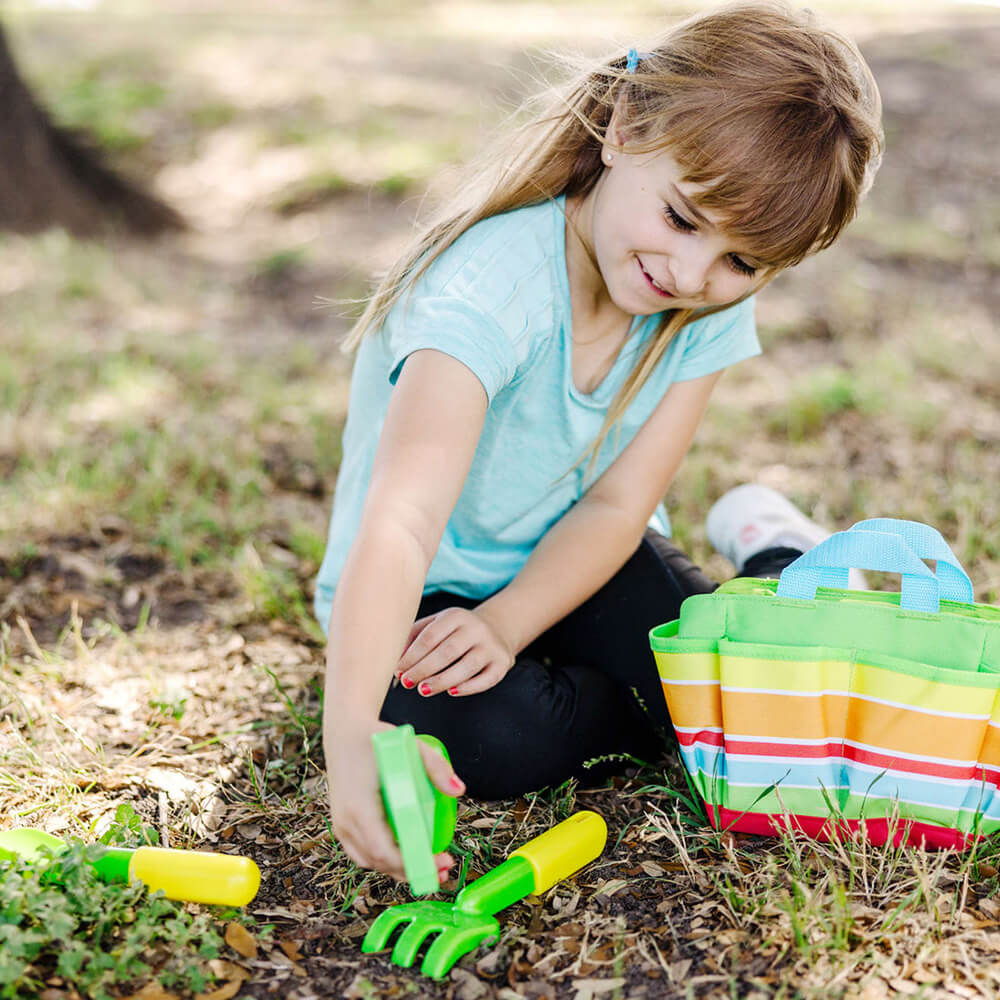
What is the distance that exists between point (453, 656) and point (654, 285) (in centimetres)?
72

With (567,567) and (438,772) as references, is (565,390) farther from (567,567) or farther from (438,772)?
(438,772)

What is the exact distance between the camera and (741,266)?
5.96ft

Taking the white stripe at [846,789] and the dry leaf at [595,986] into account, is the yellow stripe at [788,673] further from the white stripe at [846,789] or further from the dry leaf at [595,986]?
the dry leaf at [595,986]

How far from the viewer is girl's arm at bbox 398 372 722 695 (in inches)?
71.7

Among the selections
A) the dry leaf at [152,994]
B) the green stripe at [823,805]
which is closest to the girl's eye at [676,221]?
the green stripe at [823,805]

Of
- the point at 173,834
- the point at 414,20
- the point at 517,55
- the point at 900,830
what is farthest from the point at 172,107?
the point at 900,830

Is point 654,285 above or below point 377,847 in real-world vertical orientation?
above

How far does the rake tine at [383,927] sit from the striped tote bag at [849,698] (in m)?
0.53

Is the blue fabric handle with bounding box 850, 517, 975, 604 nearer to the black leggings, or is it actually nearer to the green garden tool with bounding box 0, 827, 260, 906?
the black leggings

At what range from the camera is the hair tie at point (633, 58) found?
1817 mm

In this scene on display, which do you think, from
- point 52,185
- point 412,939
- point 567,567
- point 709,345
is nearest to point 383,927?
point 412,939

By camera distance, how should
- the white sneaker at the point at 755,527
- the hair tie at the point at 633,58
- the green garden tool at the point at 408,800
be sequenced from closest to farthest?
the green garden tool at the point at 408,800 < the hair tie at the point at 633,58 < the white sneaker at the point at 755,527

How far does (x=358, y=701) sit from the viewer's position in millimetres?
1386

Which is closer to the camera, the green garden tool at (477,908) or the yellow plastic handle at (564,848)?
the green garden tool at (477,908)
